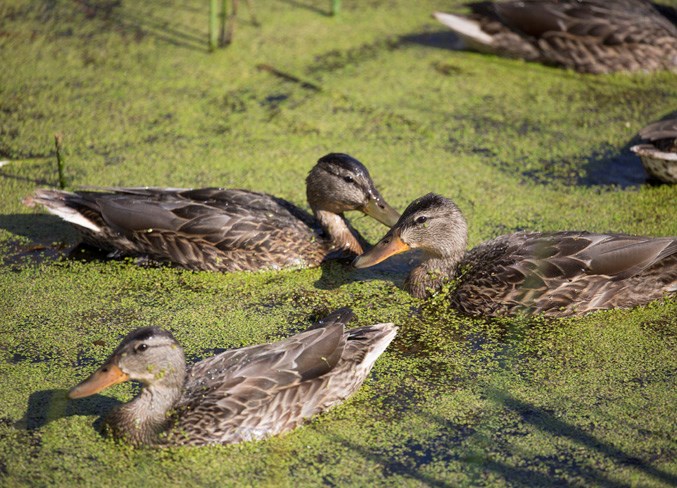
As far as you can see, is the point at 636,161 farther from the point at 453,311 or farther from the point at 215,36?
the point at 215,36

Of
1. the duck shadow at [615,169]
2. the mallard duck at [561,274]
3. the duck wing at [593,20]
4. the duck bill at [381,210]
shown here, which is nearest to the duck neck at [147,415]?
the mallard duck at [561,274]

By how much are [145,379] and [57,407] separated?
664 millimetres

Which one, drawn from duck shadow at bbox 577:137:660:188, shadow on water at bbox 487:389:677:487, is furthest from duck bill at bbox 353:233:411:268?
duck shadow at bbox 577:137:660:188

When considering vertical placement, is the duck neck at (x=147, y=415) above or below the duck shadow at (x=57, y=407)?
above

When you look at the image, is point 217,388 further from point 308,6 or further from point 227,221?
point 308,6

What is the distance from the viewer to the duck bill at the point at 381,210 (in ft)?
22.2

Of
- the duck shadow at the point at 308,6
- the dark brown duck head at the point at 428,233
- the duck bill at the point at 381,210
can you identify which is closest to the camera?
the dark brown duck head at the point at 428,233

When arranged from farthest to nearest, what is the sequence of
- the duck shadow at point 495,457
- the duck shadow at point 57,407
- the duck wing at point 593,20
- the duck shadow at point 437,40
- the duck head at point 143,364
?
the duck shadow at point 437,40 → the duck wing at point 593,20 → the duck shadow at point 57,407 → the duck head at point 143,364 → the duck shadow at point 495,457

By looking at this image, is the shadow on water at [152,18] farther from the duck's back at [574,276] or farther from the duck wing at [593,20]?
the duck's back at [574,276]

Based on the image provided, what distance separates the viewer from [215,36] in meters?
9.70

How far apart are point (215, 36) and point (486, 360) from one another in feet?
17.7

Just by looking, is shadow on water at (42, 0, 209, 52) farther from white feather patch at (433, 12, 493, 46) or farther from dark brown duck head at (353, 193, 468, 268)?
dark brown duck head at (353, 193, 468, 268)

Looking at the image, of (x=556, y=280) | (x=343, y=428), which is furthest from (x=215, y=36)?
(x=343, y=428)

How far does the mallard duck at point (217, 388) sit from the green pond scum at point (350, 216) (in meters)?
0.10
